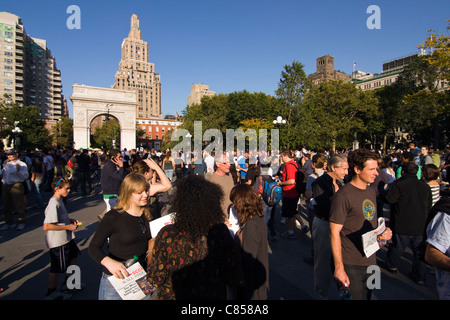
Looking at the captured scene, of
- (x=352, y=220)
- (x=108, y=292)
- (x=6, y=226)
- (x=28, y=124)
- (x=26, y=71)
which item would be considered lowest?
(x=6, y=226)

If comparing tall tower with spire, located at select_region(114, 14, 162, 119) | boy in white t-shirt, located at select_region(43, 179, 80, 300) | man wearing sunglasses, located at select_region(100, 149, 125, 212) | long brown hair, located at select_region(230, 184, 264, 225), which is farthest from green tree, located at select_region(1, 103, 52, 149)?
tall tower with spire, located at select_region(114, 14, 162, 119)

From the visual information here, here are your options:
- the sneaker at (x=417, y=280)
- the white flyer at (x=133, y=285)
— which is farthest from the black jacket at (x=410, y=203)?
the white flyer at (x=133, y=285)

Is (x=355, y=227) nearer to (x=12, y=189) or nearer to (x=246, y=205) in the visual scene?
A: (x=246, y=205)

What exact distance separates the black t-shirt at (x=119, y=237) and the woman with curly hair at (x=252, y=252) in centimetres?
93

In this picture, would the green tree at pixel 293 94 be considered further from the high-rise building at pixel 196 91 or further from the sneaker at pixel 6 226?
the high-rise building at pixel 196 91

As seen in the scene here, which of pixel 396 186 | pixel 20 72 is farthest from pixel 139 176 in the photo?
pixel 20 72

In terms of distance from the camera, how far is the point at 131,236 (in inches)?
92.1

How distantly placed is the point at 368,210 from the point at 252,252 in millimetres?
1262

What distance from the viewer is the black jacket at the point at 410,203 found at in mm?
4102

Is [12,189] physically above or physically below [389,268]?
above

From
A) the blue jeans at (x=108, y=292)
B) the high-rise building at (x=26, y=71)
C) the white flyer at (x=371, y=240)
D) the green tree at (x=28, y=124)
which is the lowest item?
the blue jeans at (x=108, y=292)

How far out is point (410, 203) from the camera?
4.10 m

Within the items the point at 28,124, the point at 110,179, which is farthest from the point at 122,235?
the point at 28,124

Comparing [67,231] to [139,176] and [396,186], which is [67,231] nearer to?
[139,176]
